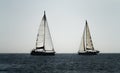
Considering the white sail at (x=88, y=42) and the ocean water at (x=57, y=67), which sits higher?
the white sail at (x=88, y=42)

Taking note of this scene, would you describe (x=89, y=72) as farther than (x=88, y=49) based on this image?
No

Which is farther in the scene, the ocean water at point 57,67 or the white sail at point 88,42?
the white sail at point 88,42

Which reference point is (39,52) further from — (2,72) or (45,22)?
(2,72)

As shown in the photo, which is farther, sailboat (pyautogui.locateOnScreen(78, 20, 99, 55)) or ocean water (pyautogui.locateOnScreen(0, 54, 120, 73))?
sailboat (pyautogui.locateOnScreen(78, 20, 99, 55))

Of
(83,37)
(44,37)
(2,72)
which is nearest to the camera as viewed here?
(2,72)

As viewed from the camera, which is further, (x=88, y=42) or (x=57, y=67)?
(x=88, y=42)

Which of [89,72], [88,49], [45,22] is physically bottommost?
[89,72]

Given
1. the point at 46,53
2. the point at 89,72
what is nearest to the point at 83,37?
the point at 46,53

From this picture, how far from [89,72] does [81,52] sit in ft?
394

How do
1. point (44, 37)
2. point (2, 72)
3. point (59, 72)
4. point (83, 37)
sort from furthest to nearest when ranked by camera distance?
point (83, 37) < point (44, 37) < point (59, 72) < point (2, 72)

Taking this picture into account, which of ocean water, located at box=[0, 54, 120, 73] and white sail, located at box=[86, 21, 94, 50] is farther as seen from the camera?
white sail, located at box=[86, 21, 94, 50]

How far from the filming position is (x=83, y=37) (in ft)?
617

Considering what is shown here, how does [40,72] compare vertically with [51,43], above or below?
below

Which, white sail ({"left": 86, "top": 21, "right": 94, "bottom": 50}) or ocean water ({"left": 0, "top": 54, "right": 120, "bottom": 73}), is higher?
white sail ({"left": 86, "top": 21, "right": 94, "bottom": 50})
